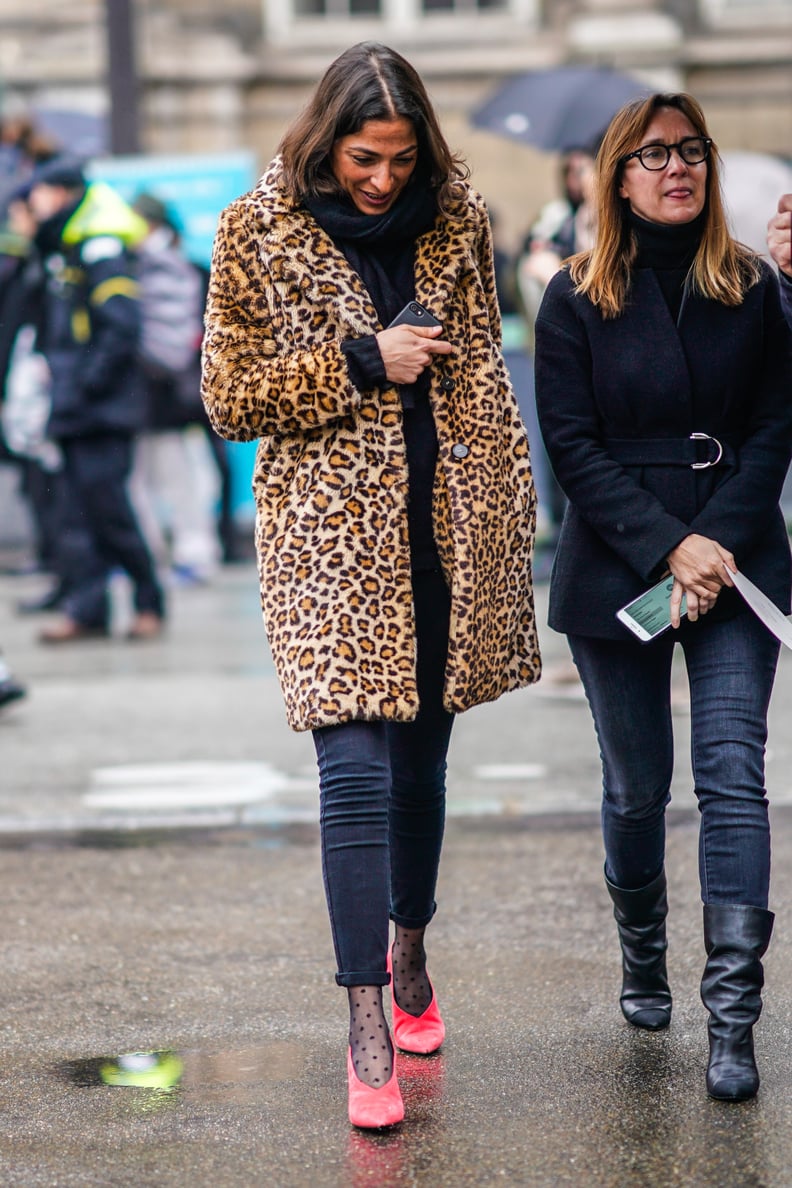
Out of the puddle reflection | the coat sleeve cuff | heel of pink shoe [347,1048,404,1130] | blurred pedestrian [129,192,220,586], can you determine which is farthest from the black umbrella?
heel of pink shoe [347,1048,404,1130]

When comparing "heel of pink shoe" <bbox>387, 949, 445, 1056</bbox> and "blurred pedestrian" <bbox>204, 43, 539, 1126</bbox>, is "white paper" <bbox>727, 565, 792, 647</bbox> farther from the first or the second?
"heel of pink shoe" <bbox>387, 949, 445, 1056</bbox>

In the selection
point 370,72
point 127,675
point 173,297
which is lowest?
point 127,675

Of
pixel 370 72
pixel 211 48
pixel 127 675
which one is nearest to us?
pixel 370 72

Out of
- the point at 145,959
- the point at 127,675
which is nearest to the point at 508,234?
the point at 127,675

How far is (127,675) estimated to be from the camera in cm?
891

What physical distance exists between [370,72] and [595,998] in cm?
197

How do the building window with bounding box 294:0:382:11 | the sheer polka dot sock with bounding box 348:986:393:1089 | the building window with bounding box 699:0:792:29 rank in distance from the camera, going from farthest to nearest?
A: the building window with bounding box 294:0:382:11
the building window with bounding box 699:0:792:29
the sheer polka dot sock with bounding box 348:986:393:1089

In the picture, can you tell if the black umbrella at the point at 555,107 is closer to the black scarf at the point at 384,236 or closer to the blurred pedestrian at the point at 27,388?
the blurred pedestrian at the point at 27,388

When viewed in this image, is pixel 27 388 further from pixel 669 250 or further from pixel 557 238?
pixel 669 250

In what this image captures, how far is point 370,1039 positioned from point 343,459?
1039 mm

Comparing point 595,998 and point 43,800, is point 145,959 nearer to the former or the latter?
point 595,998

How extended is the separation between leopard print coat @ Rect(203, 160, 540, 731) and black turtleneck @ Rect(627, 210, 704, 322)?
330mm

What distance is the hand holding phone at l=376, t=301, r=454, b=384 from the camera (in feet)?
11.8

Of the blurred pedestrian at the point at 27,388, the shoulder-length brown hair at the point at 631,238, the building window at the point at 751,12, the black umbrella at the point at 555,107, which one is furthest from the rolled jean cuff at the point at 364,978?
the building window at the point at 751,12
